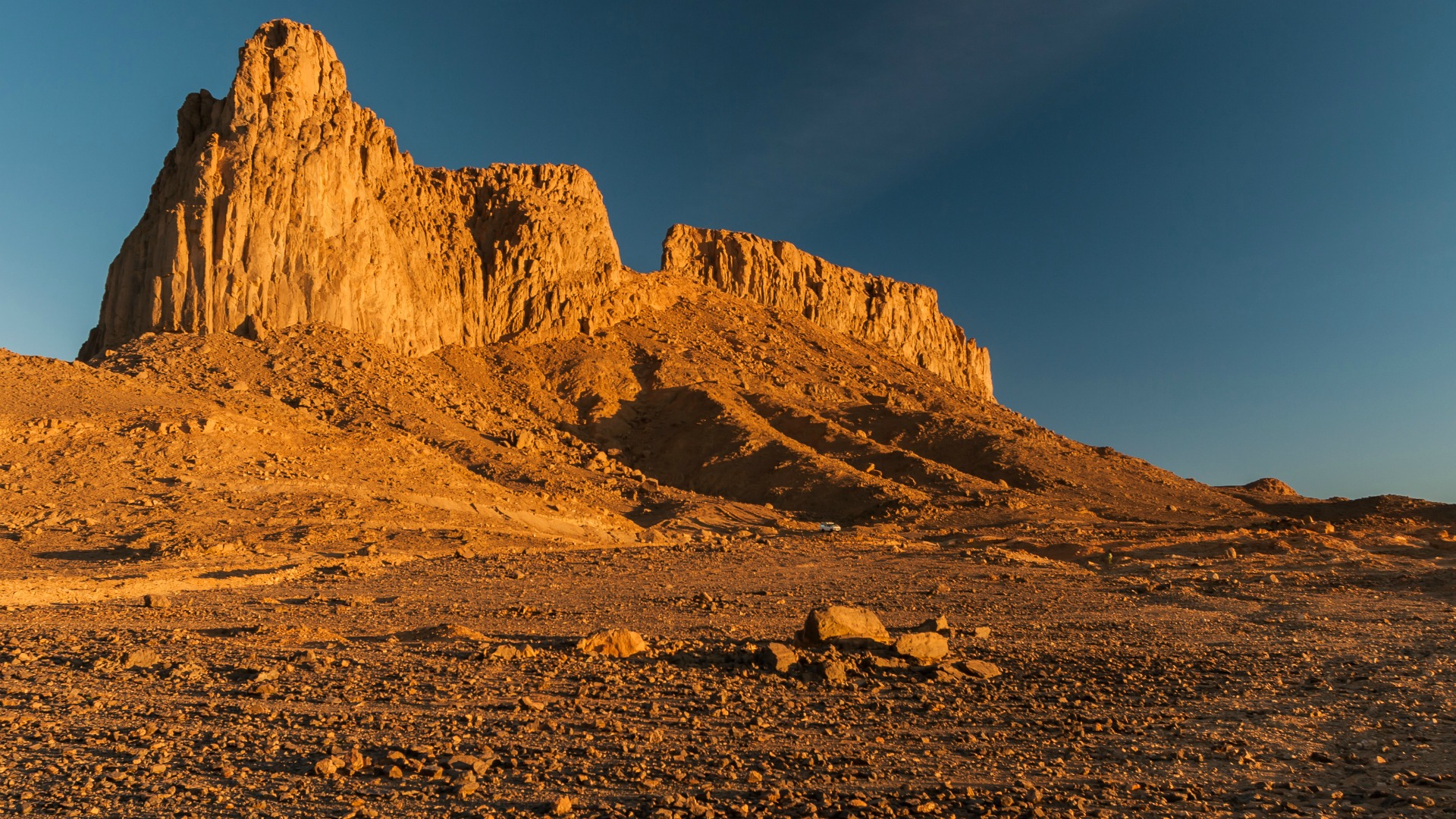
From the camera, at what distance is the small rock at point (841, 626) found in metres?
9.98

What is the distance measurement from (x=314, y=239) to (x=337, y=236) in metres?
1.84

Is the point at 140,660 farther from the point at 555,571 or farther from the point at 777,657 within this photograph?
the point at 555,571

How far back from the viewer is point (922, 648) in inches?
361

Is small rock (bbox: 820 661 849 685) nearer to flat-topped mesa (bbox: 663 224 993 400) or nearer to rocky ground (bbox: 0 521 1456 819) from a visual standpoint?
rocky ground (bbox: 0 521 1456 819)

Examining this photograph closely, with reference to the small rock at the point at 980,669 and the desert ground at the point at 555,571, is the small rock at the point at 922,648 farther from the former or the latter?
the small rock at the point at 980,669

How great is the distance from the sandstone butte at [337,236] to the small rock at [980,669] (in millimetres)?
42509

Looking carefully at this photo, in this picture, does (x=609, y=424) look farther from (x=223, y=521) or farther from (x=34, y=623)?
(x=34, y=623)

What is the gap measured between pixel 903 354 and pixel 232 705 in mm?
91402

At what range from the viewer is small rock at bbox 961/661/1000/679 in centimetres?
870

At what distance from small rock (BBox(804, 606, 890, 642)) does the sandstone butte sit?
4060 cm

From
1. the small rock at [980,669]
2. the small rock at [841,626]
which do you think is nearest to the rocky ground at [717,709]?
the small rock at [980,669]

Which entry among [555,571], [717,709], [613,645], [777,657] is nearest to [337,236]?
[555,571]

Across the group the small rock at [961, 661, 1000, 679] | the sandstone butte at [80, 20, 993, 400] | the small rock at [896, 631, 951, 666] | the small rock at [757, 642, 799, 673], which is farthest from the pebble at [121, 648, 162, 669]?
the sandstone butte at [80, 20, 993, 400]

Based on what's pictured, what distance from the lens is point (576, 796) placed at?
210 inches
